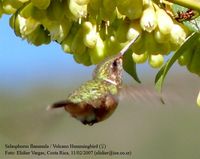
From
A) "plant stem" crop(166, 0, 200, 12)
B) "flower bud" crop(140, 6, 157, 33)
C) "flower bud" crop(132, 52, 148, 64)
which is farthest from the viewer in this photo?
"flower bud" crop(132, 52, 148, 64)

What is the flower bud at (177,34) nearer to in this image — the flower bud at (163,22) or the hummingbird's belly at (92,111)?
the flower bud at (163,22)

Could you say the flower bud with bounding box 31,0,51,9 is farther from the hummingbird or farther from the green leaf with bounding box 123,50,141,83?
the green leaf with bounding box 123,50,141,83

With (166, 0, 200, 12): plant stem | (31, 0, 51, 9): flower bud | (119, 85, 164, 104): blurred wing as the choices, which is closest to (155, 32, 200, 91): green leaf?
(119, 85, 164, 104): blurred wing

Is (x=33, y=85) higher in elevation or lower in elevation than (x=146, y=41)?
lower

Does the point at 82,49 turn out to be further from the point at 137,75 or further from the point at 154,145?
the point at 154,145

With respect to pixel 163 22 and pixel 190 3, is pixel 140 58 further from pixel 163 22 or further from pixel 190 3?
pixel 190 3

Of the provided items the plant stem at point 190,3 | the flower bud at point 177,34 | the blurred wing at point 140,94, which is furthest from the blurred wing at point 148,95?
the plant stem at point 190,3

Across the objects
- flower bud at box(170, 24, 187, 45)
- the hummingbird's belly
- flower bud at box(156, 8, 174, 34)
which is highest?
flower bud at box(156, 8, 174, 34)

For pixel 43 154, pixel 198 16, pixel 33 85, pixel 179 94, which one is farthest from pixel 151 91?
pixel 33 85

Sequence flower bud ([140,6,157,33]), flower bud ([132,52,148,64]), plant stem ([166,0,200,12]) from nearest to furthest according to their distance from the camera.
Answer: plant stem ([166,0,200,12])
flower bud ([140,6,157,33])
flower bud ([132,52,148,64])
